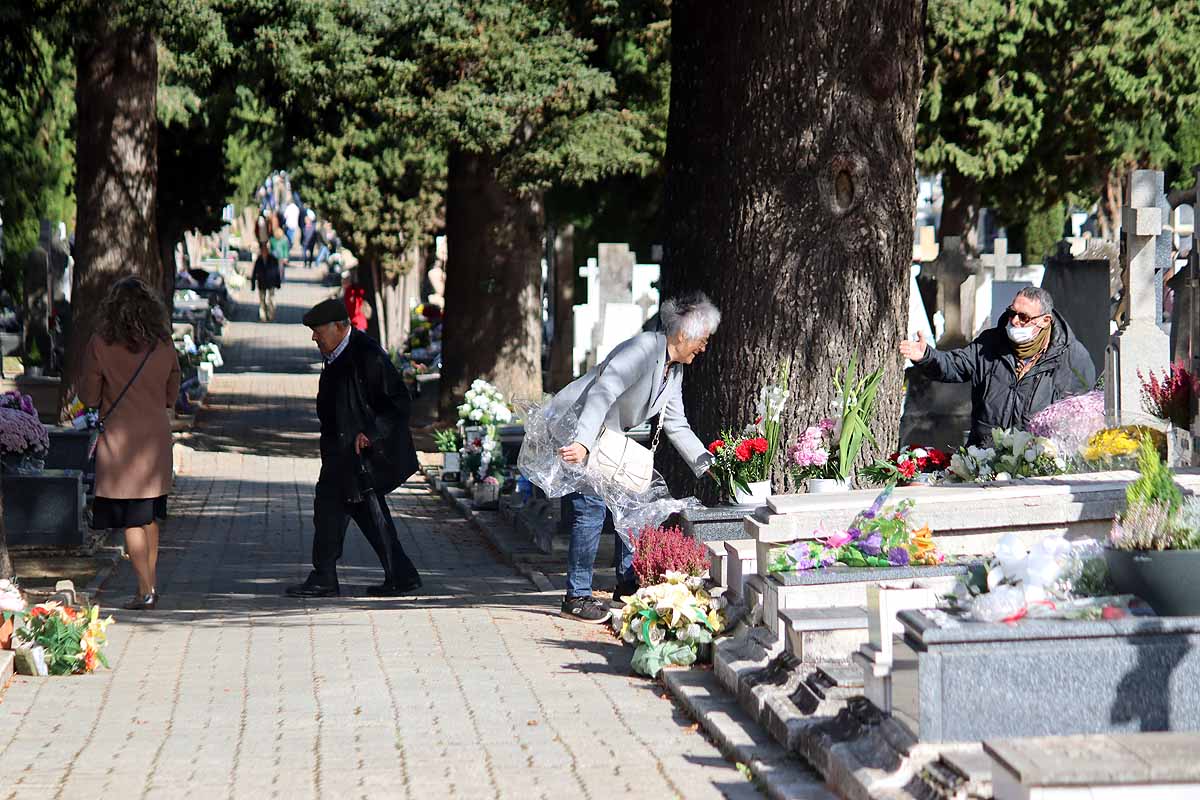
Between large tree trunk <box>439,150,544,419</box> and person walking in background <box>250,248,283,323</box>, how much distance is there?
2440 centimetres

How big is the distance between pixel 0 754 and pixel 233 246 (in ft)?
226

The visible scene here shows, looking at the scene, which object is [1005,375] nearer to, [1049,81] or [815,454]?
[815,454]

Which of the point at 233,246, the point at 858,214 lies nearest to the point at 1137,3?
the point at 858,214

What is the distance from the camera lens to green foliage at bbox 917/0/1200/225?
82.5 feet

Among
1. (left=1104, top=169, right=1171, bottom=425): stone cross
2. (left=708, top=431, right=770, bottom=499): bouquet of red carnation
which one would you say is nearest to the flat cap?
(left=708, top=431, right=770, bottom=499): bouquet of red carnation

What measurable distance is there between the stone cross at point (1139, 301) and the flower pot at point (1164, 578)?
6.14m

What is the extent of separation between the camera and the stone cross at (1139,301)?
11.7 metres

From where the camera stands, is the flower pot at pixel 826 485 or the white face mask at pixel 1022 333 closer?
the flower pot at pixel 826 485

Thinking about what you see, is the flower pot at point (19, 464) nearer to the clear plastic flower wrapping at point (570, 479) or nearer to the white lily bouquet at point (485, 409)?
the clear plastic flower wrapping at point (570, 479)

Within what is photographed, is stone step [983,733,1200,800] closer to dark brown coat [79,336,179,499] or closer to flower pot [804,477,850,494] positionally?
flower pot [804,477,850,494]

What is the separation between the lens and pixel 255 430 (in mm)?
22984

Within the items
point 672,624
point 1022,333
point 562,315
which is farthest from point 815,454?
point 562,315

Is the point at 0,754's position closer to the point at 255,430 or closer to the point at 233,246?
the point at 255,430

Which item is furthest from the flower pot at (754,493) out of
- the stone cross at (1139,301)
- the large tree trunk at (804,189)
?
the stone cross at (1139,301)
